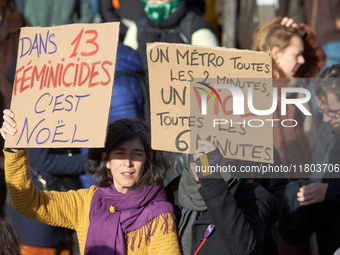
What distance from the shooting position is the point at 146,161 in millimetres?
2969

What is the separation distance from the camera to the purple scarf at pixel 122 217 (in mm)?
2746

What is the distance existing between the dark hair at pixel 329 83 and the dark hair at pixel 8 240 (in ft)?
6.71

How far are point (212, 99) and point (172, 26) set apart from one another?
7.69 feet

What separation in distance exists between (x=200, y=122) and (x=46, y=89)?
0.76m

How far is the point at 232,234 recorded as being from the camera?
2561mm

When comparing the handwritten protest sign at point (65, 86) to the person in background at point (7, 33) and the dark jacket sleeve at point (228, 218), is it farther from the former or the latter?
the person in background at point (7, 33)

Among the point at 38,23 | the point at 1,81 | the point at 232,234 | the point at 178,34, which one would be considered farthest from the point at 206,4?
the point at 232,234

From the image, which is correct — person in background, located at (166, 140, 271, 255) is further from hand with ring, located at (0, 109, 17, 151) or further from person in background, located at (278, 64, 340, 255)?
hand with ring, located at (0, 109, 17, 151)

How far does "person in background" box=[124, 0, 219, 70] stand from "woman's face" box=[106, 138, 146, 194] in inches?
83.0

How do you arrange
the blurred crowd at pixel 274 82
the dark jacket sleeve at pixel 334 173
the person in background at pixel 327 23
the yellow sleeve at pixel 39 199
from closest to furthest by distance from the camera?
1. the yellow sleeve at pixel 39 199
2. the dark jacket sleeve at pixel 334 173
3. the blurred crowd at pixel 274 82
4. the person in background at pixel 327 23

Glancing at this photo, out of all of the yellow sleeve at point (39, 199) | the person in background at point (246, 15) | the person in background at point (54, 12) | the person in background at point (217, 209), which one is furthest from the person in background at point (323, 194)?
the person in background at point (54, 12)

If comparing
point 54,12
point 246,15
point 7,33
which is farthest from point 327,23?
point 7,33

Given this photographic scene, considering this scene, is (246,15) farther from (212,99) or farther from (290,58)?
(212,99)

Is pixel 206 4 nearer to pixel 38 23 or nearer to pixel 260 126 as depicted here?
pixel 38 23
